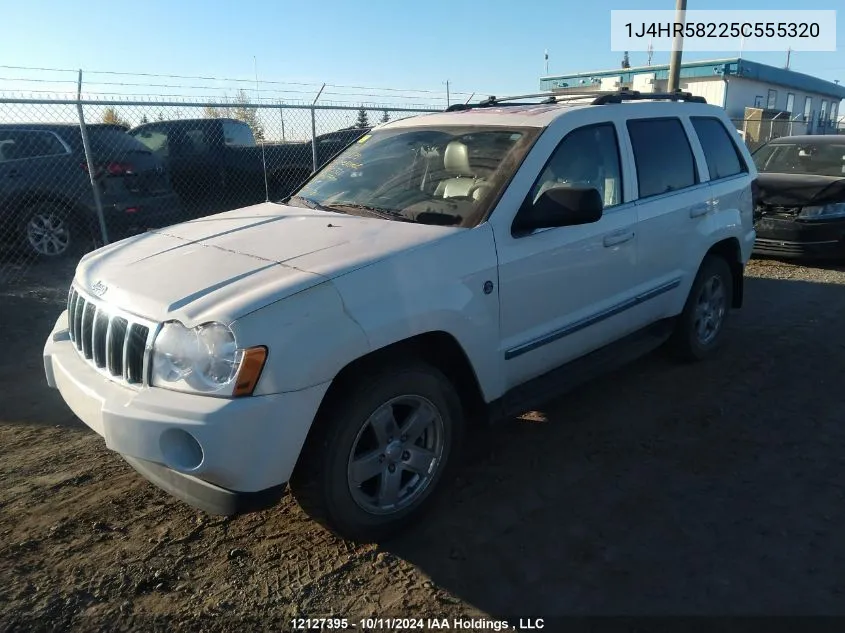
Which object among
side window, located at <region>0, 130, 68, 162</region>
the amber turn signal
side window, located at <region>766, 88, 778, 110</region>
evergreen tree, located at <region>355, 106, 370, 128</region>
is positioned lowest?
the amber turn signal

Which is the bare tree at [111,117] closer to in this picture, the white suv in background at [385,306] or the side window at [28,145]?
the side window at [28,145]

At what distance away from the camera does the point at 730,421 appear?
13.5 ft

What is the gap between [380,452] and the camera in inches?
111

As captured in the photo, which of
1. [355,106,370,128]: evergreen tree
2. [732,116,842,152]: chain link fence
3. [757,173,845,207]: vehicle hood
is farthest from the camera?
[732,116,842,152]: chain link fence

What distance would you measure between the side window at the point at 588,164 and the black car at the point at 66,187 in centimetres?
585

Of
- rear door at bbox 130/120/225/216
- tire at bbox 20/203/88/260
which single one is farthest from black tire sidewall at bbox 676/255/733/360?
rear door at bbox 130/120/225/216

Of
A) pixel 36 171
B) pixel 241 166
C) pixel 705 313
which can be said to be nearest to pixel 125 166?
pixel 36 171

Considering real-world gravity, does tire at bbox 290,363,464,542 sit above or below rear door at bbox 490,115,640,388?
below

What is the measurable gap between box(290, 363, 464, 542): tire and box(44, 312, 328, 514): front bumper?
14 centimetres

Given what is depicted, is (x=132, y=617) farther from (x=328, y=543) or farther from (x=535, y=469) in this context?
(x=535, y=469)

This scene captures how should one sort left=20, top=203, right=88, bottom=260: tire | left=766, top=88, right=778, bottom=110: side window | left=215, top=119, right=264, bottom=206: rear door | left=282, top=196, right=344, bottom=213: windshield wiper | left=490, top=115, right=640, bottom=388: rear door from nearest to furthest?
left=490, top=115, right=640, bottom=388: rear door, left=282, top=196, right=344, bottom=213: windshield wiper, left=20, top=203, right=88, bottom=260: tire, left=215, top=119, right=264, bottom=206: rear door, left=766, top=88, right=778, bottom=110: side window

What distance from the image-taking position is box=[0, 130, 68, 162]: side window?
739 centimetres

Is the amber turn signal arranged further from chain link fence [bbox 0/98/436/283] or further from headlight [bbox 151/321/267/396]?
chain link fence [bbox 0/98/436/283]

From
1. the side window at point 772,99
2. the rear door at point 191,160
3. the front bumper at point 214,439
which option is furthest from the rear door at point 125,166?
the side window at point 772,99
